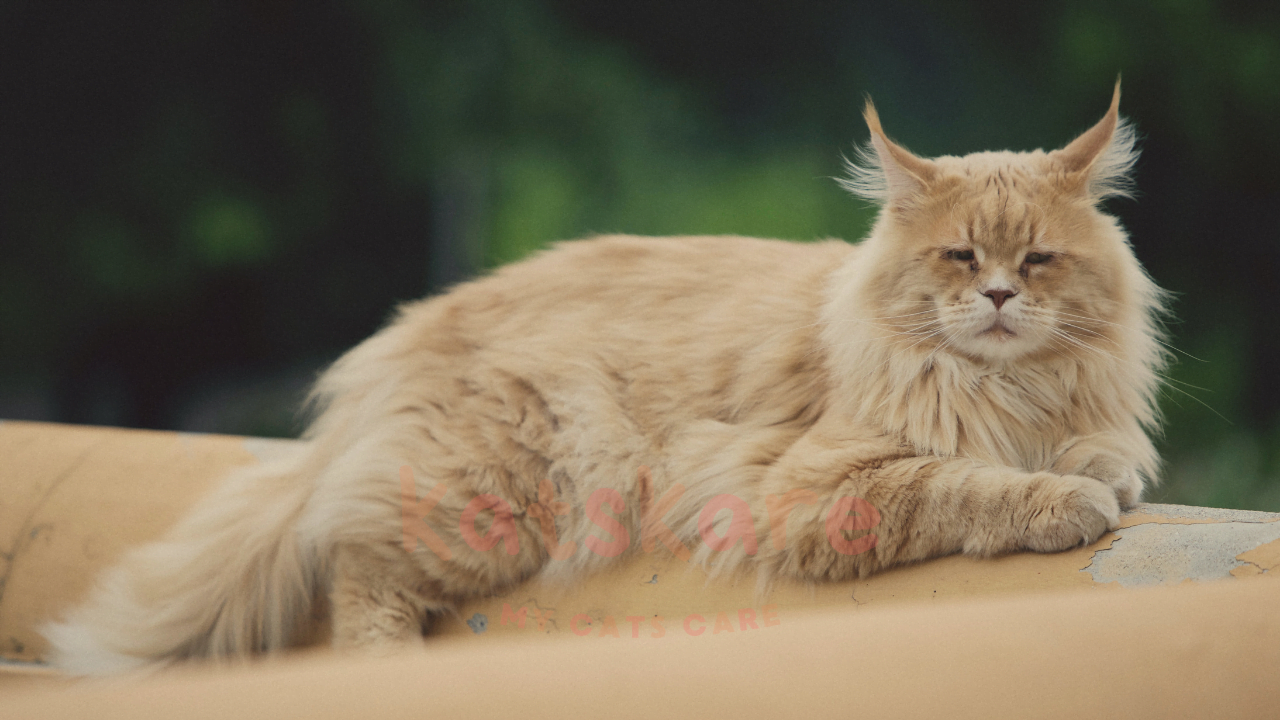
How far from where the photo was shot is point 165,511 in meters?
1.96

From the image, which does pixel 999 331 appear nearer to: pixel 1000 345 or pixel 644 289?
pixel 1000 345

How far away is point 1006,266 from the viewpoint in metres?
1.36

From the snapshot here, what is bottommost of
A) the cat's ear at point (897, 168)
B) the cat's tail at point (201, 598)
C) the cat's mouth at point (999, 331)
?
the cat's tail at point (201, 598)

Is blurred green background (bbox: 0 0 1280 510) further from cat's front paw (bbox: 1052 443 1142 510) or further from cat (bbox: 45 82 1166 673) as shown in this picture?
cat's front paw (bbox: 1052 443 1142 510)

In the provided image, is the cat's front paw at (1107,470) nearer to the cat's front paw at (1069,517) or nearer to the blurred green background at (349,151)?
the cat's front paw at (1069,517)

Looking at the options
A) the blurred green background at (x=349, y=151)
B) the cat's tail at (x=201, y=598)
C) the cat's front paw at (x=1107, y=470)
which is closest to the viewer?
the cat's front paw at (x=1107, y=470)

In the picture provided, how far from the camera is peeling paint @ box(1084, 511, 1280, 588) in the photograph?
1090 mm

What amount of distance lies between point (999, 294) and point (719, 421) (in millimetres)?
571

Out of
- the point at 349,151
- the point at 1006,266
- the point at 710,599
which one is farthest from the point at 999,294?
the point at 349,151

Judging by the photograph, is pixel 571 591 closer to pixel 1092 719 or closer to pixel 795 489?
pixel 795 489

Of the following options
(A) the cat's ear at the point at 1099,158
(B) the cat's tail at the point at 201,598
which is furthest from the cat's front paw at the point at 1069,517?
(B) the cat's tail at the point at 201,598

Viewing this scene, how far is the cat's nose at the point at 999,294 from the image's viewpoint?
4.34ft

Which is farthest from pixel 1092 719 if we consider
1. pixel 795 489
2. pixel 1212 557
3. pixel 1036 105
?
pixel 1036 105

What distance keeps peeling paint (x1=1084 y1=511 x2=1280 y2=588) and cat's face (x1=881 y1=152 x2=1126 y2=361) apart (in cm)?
35
